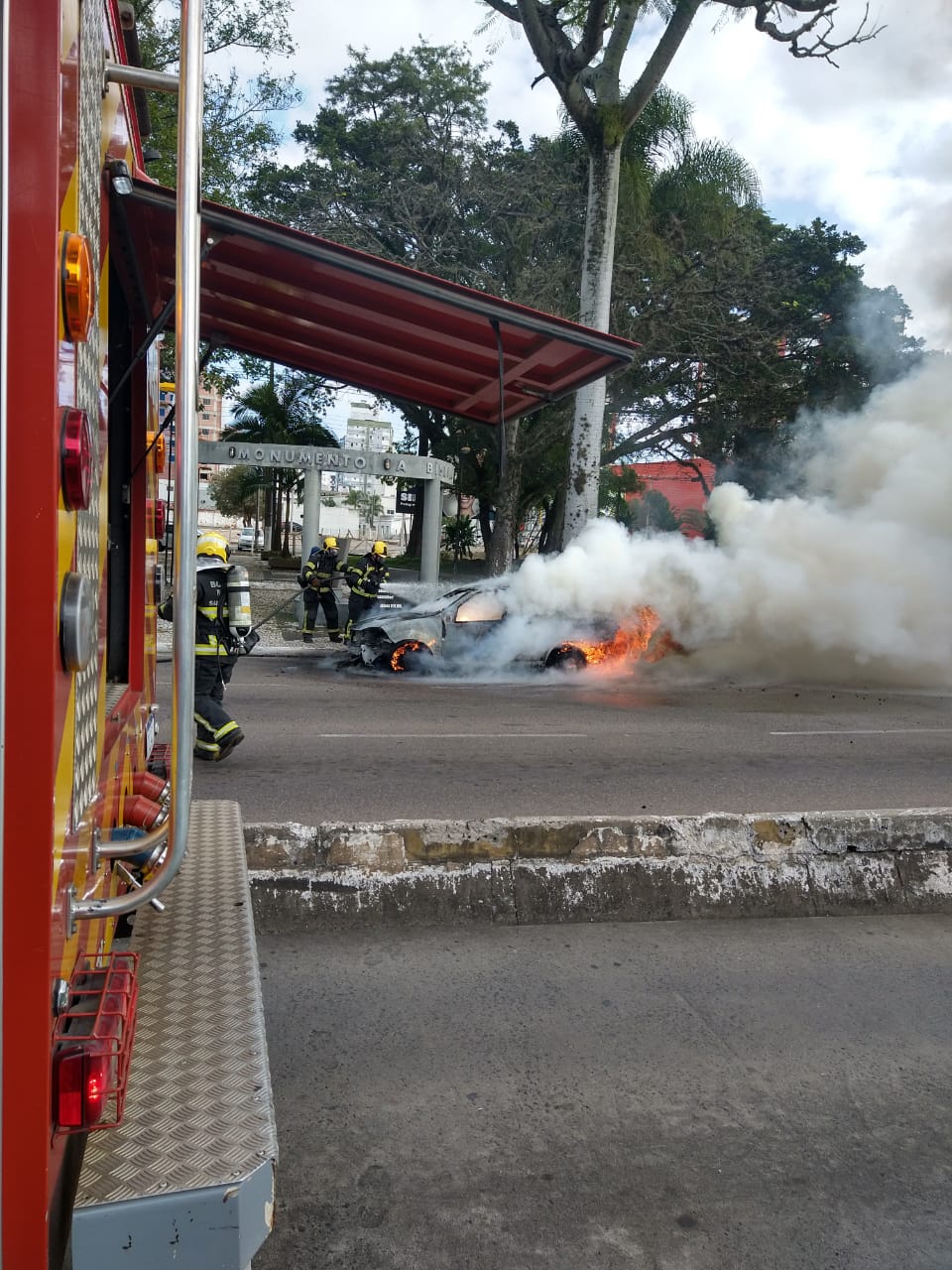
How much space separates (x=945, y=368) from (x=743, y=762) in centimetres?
959

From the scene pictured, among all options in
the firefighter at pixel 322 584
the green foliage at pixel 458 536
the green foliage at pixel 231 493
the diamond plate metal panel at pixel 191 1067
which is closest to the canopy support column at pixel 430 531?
the firefighter at pixel 322 584

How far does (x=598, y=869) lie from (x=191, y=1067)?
297cm

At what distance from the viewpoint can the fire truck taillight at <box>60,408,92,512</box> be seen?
4.98 feet

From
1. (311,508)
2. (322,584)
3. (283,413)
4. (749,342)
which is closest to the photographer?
(322,584)

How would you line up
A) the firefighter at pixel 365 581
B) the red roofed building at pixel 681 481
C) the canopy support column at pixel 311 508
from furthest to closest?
the red roofed building at pixel 681 481, the canopy support column at pixel 311 508, the firefighter at pixel 365 581

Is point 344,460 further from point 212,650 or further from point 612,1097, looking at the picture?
point 612,1097

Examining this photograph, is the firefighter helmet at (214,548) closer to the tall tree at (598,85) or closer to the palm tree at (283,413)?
the tall tree at (598,85)

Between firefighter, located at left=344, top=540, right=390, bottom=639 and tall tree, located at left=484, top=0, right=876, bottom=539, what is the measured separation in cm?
328

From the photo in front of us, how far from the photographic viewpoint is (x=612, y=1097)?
3258 millimetres

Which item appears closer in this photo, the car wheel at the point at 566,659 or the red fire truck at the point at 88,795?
the red fire truck at the point at 88,795

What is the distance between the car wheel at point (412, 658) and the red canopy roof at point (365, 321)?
31.4ft

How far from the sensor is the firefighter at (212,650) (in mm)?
7043

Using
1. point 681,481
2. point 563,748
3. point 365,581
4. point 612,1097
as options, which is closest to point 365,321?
point 612,1097

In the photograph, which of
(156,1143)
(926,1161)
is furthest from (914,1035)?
(156,1143)
